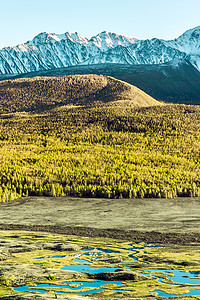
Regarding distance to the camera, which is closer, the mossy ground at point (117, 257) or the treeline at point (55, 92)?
the mossy ground at point (117, 257)

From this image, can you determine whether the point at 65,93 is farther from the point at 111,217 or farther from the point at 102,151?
the point at 111,217

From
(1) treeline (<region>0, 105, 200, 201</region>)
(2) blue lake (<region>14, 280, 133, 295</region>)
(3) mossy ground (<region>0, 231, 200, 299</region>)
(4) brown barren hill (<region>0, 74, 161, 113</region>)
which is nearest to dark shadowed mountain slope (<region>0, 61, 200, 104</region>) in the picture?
(4) brown barren hill (<region>0, 74, 161, 113</region>)

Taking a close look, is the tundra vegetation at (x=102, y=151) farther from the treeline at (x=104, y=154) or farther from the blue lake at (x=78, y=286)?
the blue lake at (x=78, y=286)

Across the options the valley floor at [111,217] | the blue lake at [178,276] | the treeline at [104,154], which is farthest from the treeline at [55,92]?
the blue lake at [178,276]

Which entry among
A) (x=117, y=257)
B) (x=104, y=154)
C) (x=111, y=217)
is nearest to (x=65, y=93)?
(x=104, y=154)

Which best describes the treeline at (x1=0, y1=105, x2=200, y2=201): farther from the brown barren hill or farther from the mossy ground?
the brown barren hill
